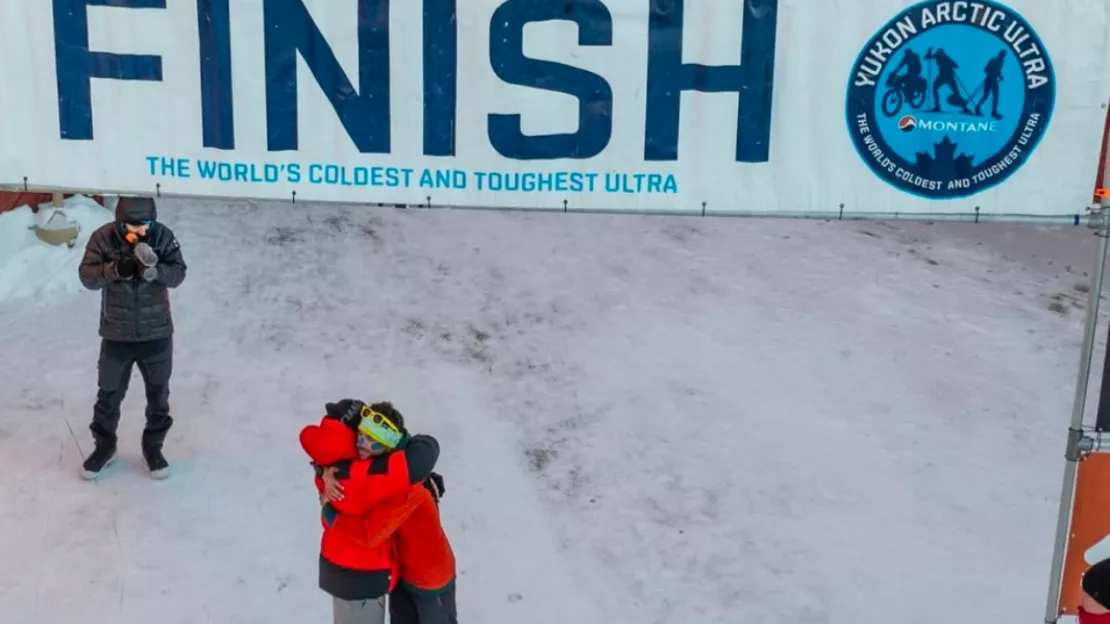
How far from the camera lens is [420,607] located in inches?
188

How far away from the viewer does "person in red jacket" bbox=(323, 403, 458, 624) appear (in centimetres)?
441

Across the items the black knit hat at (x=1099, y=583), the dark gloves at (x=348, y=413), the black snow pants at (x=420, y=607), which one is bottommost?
the black snow pants at (x=420, y=607)

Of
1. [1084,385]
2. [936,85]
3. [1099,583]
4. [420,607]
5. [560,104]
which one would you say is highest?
[936,85]

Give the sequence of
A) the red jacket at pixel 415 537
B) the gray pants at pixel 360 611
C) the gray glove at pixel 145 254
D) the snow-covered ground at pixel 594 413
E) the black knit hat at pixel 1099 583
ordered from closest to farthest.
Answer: the black knit hat at pixel 1099 583 → the red jacket at pixel 415 537 → the gray pants at pixel 360 611 → the snow-covered ground at pixel 594 413 → the gray glove at pixel 145 254

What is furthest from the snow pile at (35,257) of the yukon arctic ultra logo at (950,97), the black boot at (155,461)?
the yukon arctic ultra logo at (950,97)

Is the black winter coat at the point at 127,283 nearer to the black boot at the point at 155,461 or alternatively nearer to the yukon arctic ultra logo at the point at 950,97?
the black boot at the point at 155,461

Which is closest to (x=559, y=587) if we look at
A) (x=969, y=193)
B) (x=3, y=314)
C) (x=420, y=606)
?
(x=420, y=606)

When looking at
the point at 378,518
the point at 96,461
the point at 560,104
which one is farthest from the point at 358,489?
the point at 96,461

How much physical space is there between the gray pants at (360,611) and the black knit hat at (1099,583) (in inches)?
102

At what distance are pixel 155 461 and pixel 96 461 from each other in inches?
12.7

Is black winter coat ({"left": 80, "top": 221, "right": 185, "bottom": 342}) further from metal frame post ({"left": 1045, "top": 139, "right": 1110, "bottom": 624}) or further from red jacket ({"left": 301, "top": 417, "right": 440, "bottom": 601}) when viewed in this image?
metal frame post ({"left": 1045, "top": 139, "right": 1110, "bottom": 624})

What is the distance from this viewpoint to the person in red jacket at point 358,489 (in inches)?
172

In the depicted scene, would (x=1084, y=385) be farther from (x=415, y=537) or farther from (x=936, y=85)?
(x=415, y=537)

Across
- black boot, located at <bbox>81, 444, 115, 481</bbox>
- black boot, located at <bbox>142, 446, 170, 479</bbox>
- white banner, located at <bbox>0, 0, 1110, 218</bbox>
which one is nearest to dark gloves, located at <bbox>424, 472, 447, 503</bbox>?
white banner, located at <bbox>0, 0, 1110, 218</bbox>
